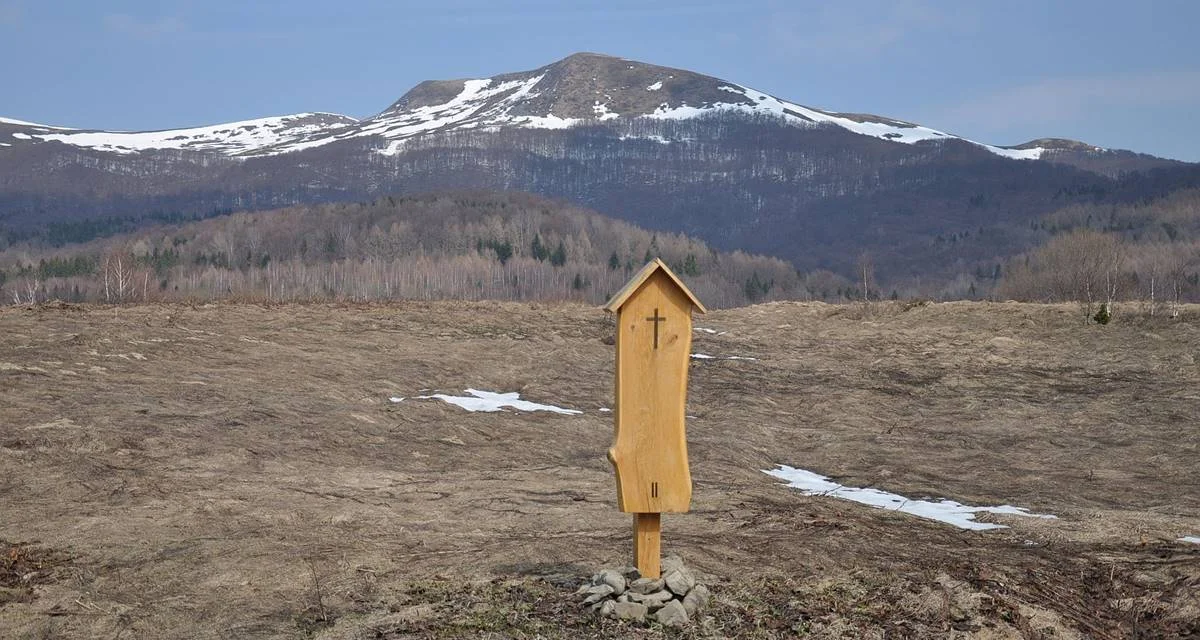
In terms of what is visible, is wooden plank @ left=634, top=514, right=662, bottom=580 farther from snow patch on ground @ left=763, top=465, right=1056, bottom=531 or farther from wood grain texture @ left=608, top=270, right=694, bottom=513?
snow patch on ground @ left=763, top=465, right=1056, bottom=531

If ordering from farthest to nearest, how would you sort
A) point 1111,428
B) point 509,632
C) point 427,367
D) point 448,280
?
point 448,280 → point 427,367 → point 1111,428 → point 509,632

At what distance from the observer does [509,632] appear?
8.38 metres

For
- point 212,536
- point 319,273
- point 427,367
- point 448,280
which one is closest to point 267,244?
point 319,273

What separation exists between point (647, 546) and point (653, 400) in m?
1.28

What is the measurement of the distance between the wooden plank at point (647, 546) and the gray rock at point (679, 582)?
16cm

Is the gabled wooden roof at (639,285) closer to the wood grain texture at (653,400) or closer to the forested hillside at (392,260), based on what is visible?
the wood grain texture at (653,400)

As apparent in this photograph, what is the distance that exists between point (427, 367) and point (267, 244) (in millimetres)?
165688

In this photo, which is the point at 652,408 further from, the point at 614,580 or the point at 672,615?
the point at 672,615

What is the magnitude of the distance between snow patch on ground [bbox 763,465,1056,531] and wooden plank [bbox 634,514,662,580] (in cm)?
607

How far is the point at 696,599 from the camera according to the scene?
915cm

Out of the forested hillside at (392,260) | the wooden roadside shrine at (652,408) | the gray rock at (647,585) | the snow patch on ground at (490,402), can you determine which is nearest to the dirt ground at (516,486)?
the gray rock at (647,585)

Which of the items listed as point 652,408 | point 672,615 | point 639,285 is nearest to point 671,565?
point 672,615

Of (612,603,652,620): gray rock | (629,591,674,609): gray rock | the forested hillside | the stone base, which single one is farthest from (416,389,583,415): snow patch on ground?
the forested hillside

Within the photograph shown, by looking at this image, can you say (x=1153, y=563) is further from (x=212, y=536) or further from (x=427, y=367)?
(x=427, y=367)
